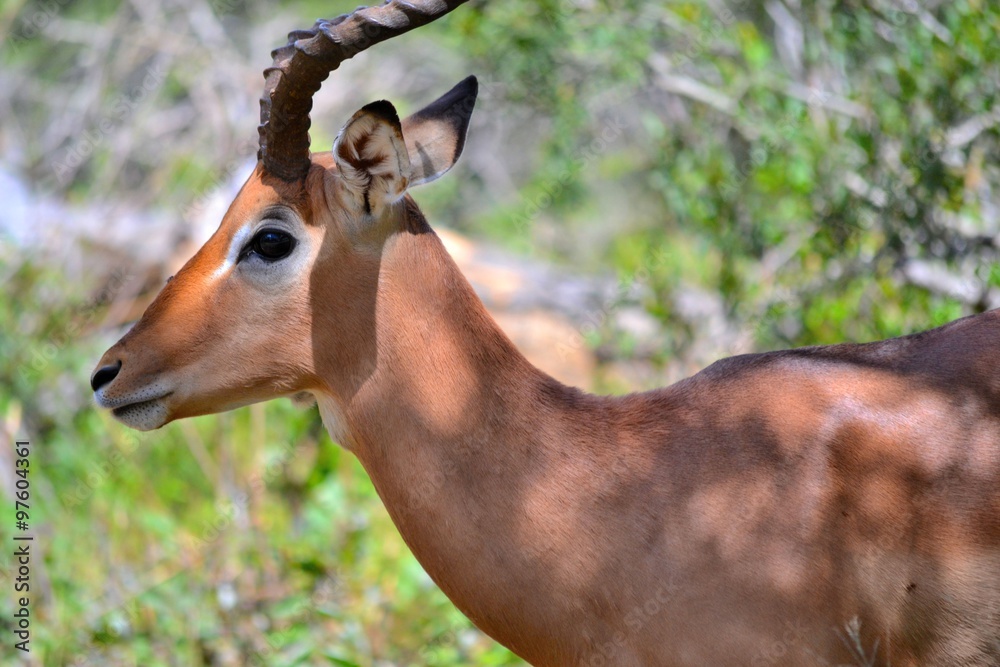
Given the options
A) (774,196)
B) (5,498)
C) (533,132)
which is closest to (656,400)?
(774,196)

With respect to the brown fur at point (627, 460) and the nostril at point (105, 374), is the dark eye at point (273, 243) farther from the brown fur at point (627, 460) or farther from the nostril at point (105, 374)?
the nostril at point (105, 374)

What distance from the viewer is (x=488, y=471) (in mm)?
3066

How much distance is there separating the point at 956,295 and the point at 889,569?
125 inches

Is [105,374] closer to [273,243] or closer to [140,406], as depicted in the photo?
[140,406]

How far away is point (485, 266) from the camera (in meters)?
9.36

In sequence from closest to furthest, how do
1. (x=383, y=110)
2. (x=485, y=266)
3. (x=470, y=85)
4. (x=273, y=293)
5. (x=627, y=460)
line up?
(x=383, y=110) → (x=627, y=460) → (x=273, y=293) → (x=470, y=85) → (x=485, y=266)

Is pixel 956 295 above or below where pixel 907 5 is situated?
below

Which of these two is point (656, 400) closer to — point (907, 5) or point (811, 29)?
point (907, 5)

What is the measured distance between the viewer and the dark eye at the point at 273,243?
3.22m

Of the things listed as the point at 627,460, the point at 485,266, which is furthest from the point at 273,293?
the point at 485,266

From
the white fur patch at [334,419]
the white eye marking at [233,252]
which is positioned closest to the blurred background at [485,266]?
the white fur patch at [334,419]

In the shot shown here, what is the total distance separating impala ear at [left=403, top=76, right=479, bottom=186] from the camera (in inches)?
133

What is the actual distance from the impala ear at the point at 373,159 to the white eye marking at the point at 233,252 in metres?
0.35

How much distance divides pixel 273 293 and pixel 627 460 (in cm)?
115
